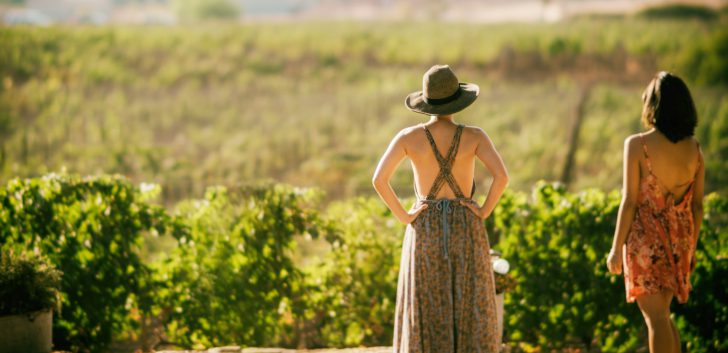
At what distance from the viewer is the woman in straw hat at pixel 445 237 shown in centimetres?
397

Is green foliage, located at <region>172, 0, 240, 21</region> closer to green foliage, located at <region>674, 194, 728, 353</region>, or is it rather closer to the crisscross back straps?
green foliage, located at <region>674, 194, 728, 353</region>

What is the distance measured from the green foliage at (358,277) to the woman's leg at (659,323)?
2.24 m

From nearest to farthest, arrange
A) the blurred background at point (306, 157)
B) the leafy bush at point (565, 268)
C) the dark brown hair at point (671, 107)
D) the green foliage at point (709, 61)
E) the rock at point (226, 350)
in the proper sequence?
the dark brown hair at point (671, 107) → the rock at point (226, 350) → the leafy bush at point (565, 268) → the blurred background at point (306, 157) → the green foliage at point (709, 61)

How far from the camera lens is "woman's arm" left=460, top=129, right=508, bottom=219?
394 centimetres

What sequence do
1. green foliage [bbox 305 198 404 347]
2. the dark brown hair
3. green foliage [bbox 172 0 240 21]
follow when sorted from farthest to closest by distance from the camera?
1. green foliage [bbox 172 0 240 21]
2. green foliage [bbox 305 198 404 347]
3. the dark brown hair

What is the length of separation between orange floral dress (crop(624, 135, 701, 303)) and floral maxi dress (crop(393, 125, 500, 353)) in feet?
2.48

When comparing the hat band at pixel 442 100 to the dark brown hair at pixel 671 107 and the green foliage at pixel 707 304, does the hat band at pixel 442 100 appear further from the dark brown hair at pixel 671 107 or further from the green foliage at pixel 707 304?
the green foliage at pixel 707 304

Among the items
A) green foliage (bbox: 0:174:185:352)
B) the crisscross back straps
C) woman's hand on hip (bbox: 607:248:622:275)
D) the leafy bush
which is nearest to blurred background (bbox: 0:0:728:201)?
the leafy bush

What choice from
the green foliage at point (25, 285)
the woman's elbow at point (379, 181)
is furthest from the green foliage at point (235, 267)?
the woman's elbow at point (379, 181)

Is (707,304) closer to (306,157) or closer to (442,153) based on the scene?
(442,153)

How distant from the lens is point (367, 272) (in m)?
5.88

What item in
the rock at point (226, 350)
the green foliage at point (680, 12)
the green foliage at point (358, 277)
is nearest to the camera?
the rock at point (226, 350)

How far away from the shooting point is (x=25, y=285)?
16.3 ft

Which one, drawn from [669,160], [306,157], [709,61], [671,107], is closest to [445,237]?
[669,160]
